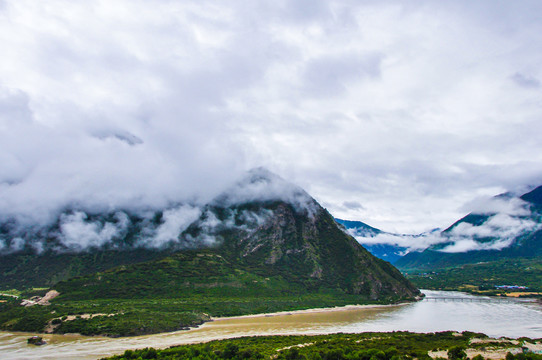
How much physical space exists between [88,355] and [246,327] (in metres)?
53.6

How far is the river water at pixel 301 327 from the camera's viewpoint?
291 feet

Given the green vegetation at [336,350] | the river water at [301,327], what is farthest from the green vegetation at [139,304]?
the green vegetation at [336,350]

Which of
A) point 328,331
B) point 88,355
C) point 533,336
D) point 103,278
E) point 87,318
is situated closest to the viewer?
point 88,355

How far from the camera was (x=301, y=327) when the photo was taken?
119938 mm

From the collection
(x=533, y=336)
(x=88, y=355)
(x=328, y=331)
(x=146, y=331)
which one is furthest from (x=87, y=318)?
(x=533, y=336)

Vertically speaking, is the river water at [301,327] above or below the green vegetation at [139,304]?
below

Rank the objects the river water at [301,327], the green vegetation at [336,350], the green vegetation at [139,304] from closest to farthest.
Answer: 1. the green vegetation at [336,350]
2. the river water at [301,327]
3. the green vegetation at [139,304]

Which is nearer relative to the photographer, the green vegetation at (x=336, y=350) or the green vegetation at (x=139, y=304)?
the green vegetation at (x=336, y=350)

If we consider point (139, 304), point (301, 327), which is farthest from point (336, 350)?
point (139, 304)

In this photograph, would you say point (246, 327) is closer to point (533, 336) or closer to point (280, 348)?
point (280, 348)

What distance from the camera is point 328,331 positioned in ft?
363

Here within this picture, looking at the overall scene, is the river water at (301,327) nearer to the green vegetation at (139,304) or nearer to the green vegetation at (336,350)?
the green vegetation at (139,304)

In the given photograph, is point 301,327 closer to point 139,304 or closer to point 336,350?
point 336,350

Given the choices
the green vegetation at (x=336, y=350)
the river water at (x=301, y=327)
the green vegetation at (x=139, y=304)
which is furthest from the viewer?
the green vegetation at (x=139, y=304)
